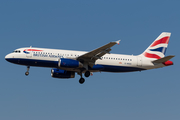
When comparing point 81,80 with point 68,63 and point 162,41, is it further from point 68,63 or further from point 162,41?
point 162,41

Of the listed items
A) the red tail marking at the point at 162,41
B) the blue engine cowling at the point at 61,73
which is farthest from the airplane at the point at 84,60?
the red tail marking at the point at 162,41

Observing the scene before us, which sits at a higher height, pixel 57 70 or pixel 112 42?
pixel 112 42

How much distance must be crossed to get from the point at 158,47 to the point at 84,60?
12611mm

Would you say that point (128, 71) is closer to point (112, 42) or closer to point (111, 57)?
point (111, 57)

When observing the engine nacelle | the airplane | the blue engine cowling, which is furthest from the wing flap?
the blue engine cowling

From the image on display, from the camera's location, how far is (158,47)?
155 ft

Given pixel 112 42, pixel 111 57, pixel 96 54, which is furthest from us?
pixel 111 57

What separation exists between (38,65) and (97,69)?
794cm

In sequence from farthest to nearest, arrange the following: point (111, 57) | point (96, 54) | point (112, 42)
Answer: point (111, 57), point (96, 54), point (112, 42)

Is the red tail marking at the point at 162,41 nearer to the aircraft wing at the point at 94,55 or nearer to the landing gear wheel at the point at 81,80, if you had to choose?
the aircraft wing at the point at 94,55

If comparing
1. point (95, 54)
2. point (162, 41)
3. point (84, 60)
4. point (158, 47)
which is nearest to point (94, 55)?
point (95, 54)

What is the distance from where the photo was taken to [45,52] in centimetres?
4138

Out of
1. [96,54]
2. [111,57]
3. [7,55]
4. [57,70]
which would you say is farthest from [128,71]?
[7,55]

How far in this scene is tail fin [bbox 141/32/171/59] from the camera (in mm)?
46375
